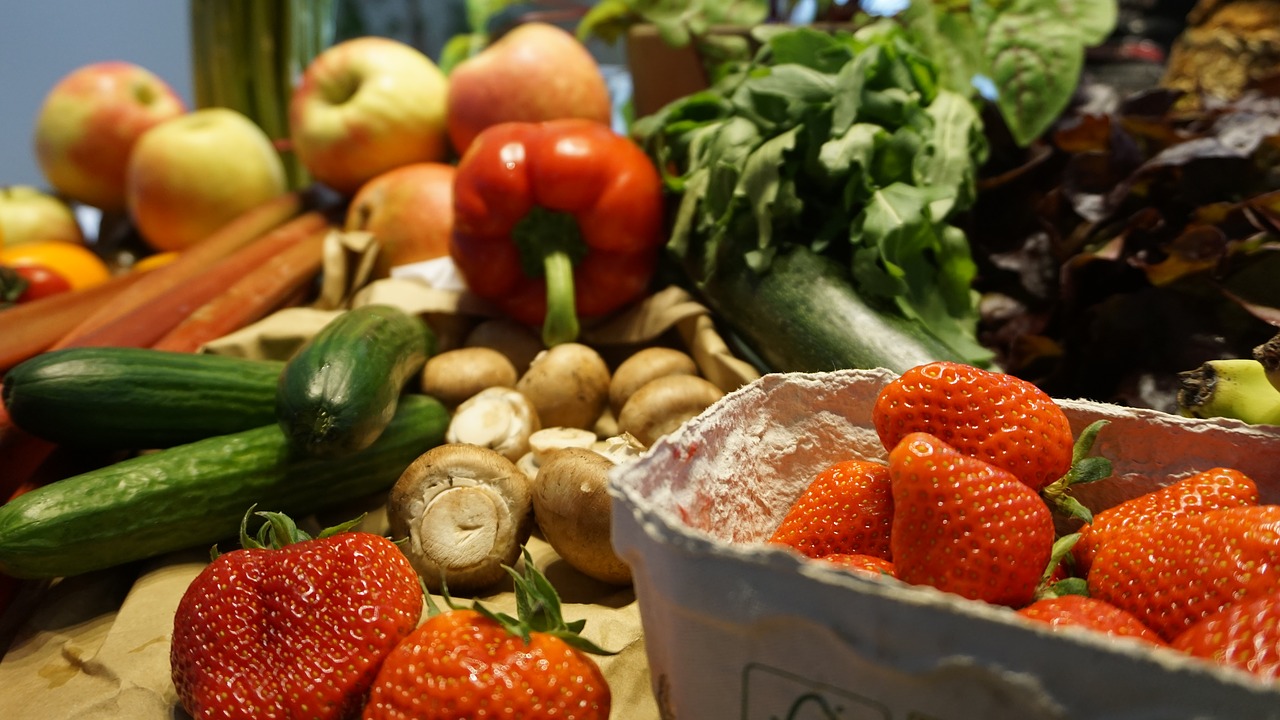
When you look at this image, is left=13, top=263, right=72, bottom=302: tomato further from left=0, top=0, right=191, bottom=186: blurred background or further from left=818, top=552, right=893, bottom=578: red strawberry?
left=0, top=0, right=191, bottom=186: blurred background

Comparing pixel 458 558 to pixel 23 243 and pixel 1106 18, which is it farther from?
pixel 23 243

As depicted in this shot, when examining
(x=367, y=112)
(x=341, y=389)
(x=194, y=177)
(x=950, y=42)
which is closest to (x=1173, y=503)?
(x=341, y=389)

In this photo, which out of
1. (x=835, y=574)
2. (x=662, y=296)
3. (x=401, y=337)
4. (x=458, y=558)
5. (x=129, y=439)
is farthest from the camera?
(x=662, y=296)

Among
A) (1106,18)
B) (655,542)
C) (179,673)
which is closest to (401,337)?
(179,673)

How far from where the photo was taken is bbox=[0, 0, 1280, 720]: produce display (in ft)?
1.97

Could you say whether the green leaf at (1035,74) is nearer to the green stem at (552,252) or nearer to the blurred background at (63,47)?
the green stem at (552,252)

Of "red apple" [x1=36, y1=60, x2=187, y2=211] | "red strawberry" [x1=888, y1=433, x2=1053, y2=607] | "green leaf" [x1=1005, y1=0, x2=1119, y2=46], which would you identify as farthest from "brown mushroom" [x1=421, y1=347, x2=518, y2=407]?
"red apple" [x1=36, y1=60, x2=187, y2=211]

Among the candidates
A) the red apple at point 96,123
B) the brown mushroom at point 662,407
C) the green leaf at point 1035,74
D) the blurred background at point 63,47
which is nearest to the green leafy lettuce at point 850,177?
the green leaf at point 1035,74

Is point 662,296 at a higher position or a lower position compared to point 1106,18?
lower

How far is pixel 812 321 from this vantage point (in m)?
1.14

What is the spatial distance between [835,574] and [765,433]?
0.29 m

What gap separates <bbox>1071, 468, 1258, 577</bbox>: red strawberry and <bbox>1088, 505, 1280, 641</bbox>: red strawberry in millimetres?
29

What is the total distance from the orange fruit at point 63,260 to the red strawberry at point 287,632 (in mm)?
1251

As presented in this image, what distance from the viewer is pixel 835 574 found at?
461mm
